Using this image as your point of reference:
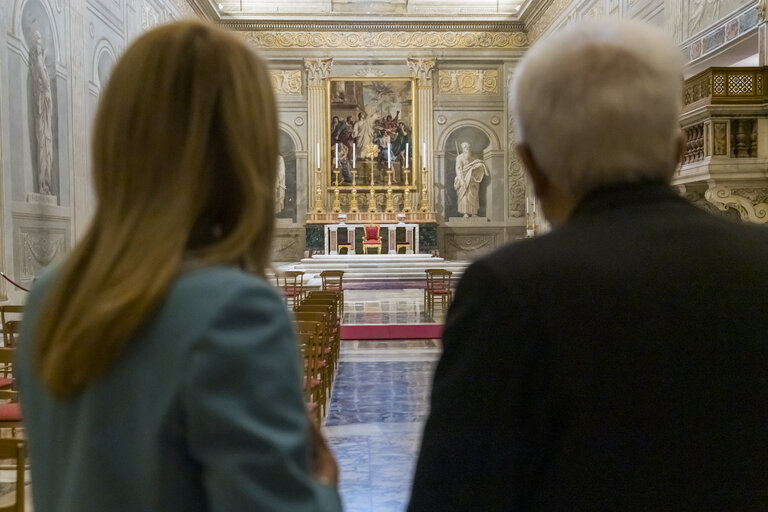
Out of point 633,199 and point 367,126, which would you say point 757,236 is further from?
point 367,126

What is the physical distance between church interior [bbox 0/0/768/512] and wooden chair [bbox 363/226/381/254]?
65mm

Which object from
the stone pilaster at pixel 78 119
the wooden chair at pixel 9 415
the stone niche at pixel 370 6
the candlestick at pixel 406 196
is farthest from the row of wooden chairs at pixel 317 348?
the stone niche at pixel 370 6

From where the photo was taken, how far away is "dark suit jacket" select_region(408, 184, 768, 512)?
1101 millimetres

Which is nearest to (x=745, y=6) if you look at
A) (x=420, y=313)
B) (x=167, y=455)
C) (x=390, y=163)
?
(x=420, y=313)

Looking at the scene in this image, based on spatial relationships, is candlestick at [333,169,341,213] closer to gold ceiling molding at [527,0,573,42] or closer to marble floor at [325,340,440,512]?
gold ceiling molding at [527,0,573,42]

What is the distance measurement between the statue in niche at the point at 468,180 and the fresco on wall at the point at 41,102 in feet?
45.8

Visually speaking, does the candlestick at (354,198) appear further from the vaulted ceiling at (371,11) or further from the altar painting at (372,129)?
the vaulted ceiling at (371,11)

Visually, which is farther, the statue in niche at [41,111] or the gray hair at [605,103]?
the statue in niche at [41,111]

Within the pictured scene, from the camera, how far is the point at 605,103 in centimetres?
117

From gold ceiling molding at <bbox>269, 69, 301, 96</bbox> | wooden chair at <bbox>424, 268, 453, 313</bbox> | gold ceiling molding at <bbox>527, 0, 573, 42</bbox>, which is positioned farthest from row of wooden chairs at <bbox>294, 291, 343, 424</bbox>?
gold ceiling molding at <bbox>269, 69, 301, 96</bbox>

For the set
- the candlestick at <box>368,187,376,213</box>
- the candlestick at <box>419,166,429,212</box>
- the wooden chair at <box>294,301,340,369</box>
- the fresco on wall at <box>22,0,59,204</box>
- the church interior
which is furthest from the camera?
the candlestick at <box>419,166,429,212</box>

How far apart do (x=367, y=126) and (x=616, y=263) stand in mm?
22671

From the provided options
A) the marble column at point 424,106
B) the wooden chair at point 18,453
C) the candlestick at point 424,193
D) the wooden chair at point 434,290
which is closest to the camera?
the wooden chair at point 18,453

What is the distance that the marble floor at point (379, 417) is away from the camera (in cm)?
443
